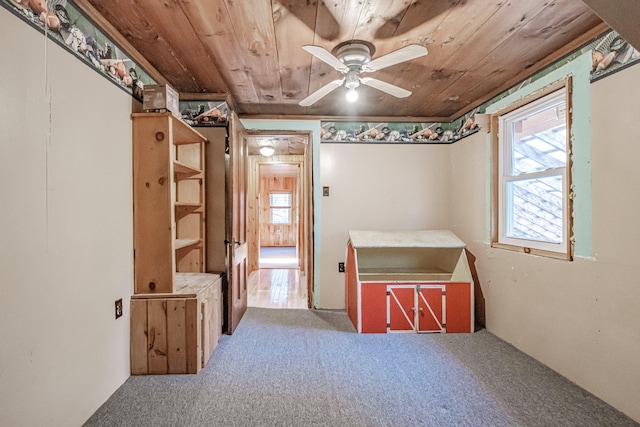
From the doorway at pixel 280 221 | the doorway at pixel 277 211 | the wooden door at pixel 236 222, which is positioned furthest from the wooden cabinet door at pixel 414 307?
the doorway at pixel 277 211

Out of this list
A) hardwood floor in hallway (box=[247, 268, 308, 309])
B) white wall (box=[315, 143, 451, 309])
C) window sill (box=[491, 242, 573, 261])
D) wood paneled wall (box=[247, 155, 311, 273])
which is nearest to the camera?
window sill (box=[491, 242, 573, 261])

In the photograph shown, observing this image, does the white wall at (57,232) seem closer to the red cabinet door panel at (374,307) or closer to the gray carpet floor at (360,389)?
the gray carpet floor at (360,389)

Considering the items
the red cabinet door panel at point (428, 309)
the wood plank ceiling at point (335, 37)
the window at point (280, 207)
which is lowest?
the red cabinet door panel at point (428, 309)

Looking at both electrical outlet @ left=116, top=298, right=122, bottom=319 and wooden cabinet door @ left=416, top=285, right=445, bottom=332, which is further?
wooden cabinet door @ left=416, top=285, right=445, bottom=332

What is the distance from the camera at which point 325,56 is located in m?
1.77

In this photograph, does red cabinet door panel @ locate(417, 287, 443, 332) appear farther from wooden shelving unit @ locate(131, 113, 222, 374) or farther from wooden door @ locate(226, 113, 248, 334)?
wooden shelving unit @ locate(131, 113, 222, 374)

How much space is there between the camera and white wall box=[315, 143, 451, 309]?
355cm

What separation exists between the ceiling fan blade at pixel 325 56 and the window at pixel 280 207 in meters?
7.69

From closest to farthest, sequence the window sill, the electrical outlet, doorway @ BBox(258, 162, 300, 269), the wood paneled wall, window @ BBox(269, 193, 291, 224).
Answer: the electrical outlet < the window sill < the wood paneled wall < doorway @ BBox(258, 162, 300, 269) < window @ BBox(269, 193, 291, 224)

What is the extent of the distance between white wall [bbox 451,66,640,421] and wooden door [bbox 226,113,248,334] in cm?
246

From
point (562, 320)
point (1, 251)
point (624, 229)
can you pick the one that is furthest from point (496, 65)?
point (1, 251)

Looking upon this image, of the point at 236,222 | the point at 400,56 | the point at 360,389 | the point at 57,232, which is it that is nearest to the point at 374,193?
the point at 236,222

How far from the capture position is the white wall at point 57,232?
1204 mm

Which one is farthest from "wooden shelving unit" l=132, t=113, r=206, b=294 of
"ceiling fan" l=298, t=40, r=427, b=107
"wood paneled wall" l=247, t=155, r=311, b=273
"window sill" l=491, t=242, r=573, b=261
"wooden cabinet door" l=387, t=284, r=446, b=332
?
"wood paneled wall" l=247, t=155, r=311, b=273
